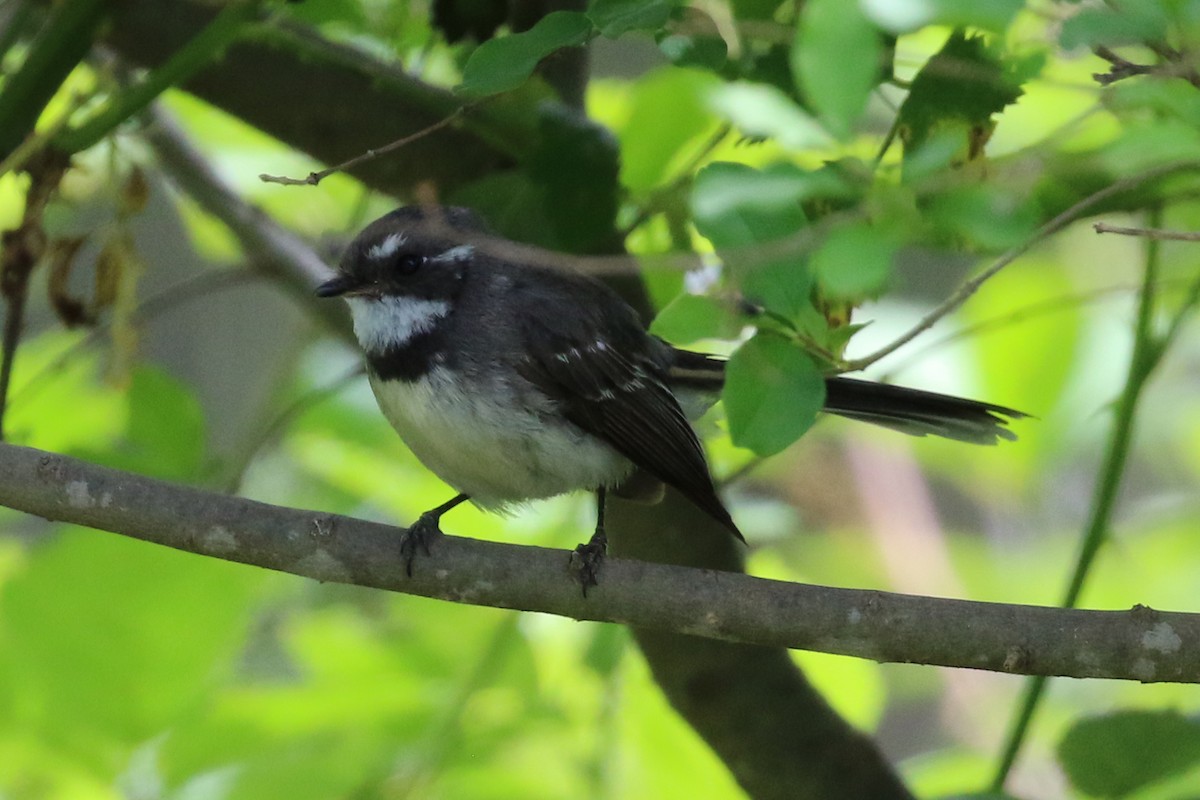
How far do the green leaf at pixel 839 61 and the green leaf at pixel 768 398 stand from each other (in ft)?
1.41

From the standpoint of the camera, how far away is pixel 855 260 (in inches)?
50.1

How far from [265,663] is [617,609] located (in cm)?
296

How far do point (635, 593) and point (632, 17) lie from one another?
85 centimetres

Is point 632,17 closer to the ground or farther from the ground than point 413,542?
farther from the ground

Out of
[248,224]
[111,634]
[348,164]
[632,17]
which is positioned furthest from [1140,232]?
[248,224]

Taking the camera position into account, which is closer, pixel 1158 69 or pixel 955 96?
pixel 1158 69

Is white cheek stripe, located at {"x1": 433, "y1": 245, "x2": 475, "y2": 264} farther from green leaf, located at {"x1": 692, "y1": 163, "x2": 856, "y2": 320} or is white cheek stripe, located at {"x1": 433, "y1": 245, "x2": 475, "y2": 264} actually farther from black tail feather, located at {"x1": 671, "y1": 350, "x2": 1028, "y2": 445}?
green leaf, located at {"x1": 692, "y1": 163, "x2": 856, "y2": 320}

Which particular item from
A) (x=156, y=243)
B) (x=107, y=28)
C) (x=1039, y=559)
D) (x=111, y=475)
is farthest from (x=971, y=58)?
(x=156, y=243)

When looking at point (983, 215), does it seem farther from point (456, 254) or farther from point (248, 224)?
point (248, 224)

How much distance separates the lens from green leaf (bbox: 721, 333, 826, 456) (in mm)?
1587

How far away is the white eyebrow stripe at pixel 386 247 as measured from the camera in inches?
112

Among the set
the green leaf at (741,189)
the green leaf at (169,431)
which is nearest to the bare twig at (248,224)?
the green leaf at (169,431)

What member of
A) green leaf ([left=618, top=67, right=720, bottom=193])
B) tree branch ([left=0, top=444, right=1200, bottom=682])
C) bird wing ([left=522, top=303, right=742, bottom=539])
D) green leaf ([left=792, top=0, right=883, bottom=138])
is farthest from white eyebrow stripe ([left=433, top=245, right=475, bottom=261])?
green leaf ([left=792, top=0, right=883, bottom=138])

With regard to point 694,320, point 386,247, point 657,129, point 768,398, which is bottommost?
point 386,247
